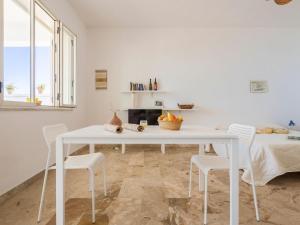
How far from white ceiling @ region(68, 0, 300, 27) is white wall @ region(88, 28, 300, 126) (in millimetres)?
270

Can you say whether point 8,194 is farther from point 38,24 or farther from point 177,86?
point 177,86

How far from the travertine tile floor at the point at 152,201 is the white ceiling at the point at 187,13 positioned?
2.91 meters

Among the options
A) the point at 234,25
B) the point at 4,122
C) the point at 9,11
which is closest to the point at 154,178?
the point at 4,122

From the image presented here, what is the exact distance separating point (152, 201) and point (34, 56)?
89.9 inches

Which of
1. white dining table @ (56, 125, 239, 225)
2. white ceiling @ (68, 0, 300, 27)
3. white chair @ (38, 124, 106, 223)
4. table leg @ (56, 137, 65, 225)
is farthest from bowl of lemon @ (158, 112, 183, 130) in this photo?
white ceiling @ (68, 0, 300, 27)

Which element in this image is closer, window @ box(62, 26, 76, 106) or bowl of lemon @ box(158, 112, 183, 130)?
bowl of lemon @ box(158, 112, 183, 130)

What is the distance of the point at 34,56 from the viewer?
9.62ft

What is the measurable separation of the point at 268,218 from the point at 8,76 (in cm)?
286

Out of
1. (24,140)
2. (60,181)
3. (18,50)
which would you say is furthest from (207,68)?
(60,181)

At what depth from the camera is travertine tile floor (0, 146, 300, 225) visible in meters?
1.84

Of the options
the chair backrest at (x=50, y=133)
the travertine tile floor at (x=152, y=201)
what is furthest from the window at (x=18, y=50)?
the travertine tile floor at (x=152, y=201)

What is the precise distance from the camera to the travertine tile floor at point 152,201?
1845 mm

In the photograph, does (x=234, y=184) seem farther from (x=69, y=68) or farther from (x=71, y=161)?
(x=69, y=68)

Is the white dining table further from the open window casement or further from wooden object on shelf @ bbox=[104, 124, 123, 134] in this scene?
the open window casement
